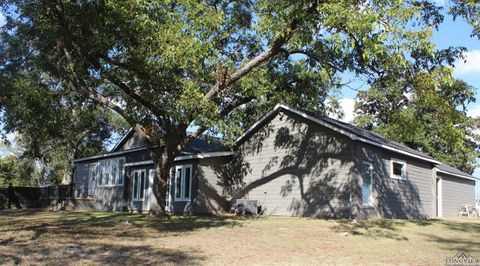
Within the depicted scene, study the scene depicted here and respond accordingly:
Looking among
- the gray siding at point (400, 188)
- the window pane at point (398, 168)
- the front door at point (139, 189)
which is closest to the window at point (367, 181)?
the gray siding at point (400, 188)

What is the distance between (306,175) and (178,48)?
8.65 meters

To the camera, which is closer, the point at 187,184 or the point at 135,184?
the point at 187,184

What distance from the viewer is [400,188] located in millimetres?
20578

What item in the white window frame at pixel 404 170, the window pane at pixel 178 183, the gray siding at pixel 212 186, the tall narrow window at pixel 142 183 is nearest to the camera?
the white window frame at pixel 404 170

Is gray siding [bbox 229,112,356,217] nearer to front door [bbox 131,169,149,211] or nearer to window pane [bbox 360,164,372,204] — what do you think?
window pane [bbox 360,164,372,204]

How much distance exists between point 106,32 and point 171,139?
189 inches

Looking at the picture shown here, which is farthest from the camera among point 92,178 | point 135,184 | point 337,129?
point 92,178

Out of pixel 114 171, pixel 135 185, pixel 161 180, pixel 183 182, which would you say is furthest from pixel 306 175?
pixel 114 171

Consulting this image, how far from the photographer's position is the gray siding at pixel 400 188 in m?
19.0

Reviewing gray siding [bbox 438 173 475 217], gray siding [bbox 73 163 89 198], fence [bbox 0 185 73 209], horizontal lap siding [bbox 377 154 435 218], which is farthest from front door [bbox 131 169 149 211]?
gray siding [bbox 438 173 475 217]

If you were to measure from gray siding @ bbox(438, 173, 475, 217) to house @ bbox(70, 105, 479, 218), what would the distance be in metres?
0.06

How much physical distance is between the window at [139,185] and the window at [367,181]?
12789 mm

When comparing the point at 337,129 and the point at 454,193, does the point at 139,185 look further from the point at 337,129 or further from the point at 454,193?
the point at 454,193

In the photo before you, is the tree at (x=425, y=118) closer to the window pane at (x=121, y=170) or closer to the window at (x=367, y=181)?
the window at (x=367, y=181)
